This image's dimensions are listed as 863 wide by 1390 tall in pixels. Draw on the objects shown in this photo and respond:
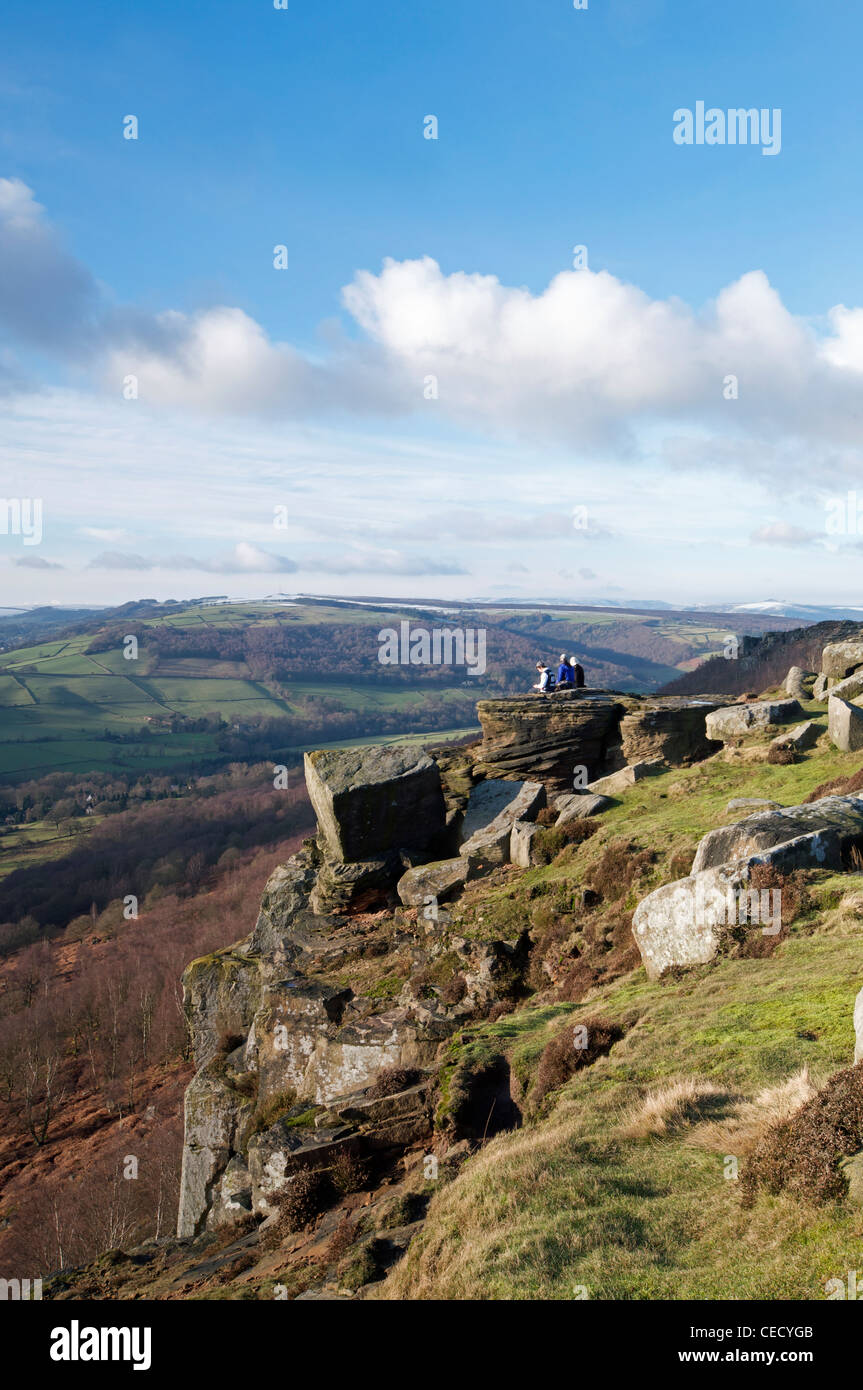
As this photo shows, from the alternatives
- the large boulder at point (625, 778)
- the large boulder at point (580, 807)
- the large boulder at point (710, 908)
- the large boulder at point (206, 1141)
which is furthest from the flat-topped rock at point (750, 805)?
the large boulder at point (206, 1141)

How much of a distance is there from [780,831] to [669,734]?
14.1 meters

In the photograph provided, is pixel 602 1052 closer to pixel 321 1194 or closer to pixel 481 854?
pixel 321 1194

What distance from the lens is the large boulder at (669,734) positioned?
27703mm

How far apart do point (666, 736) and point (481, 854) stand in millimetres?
9633

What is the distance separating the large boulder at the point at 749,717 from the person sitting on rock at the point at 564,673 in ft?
24.6

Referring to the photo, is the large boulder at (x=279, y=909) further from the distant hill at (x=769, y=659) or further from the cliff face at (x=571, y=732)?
the distant hill at (x=769, y=659)

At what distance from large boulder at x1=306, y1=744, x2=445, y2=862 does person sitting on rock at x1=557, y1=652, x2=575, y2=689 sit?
28.9ft

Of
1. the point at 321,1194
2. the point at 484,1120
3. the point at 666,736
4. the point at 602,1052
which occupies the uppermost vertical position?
the point at 666,736

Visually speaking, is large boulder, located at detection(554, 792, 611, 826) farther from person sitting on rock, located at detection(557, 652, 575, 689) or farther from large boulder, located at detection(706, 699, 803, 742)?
person sitting on rock, located at detection(557, 652, 575, 689)

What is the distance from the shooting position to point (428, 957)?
62.5 feet

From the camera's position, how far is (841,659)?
30.0m

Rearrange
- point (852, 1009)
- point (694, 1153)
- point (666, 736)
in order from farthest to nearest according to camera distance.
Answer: point (666, 736) → point (852, 1009) → point (694, 1153)

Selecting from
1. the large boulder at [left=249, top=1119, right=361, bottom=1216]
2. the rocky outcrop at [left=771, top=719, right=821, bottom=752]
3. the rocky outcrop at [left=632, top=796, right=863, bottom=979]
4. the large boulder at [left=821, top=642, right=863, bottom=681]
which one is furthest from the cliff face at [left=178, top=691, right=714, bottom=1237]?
the large boulder at [left=821, top=642, right=863, bottom=681]
